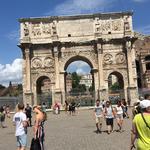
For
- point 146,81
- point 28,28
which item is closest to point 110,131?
point 28,28

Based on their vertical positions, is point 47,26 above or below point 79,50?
above

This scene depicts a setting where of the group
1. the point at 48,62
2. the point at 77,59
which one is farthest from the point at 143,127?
the point at 77,59

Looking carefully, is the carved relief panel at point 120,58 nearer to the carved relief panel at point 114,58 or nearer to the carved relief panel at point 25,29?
the carved relief panel at point 114,58

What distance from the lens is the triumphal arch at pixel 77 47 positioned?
4188 cm

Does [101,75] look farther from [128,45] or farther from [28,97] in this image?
[28,97]

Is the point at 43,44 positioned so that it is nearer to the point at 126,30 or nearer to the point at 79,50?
the point at 79,50

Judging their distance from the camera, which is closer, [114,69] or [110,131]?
[110,131]

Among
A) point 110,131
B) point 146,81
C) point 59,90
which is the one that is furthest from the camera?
point 146,81

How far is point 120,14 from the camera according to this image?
139ft

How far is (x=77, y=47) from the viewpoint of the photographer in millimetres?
42406

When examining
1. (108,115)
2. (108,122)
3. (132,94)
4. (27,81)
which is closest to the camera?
(108,122)

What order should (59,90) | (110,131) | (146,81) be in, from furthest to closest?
(146,81) → (59,90) → (110,131)

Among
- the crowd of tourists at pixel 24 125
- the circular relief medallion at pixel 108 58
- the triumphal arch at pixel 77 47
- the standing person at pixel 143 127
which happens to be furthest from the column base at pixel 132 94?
the standing person at pixel 143 127

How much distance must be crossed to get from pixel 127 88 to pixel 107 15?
25.7 ft
